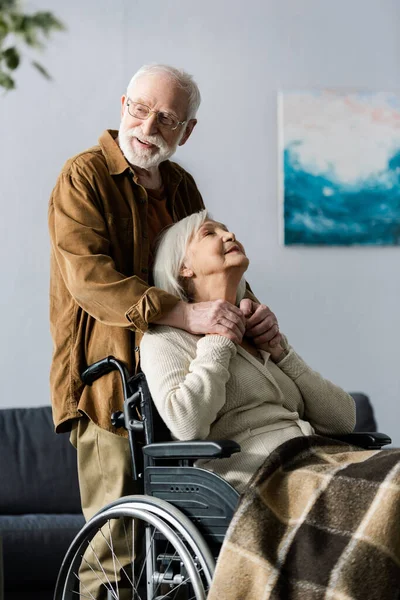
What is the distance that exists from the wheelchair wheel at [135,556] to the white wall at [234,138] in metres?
1.89

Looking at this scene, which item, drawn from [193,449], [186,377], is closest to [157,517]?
[193,449]

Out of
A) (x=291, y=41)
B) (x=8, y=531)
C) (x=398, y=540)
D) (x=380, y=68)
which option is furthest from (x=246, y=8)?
(x=398, y=540)

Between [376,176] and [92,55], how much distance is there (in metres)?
1.45

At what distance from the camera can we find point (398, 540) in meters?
1.52

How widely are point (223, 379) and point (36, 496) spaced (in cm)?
188

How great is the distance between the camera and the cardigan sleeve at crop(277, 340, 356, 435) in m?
2.19

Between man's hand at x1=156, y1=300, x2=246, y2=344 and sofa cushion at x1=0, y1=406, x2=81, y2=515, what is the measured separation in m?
1.76

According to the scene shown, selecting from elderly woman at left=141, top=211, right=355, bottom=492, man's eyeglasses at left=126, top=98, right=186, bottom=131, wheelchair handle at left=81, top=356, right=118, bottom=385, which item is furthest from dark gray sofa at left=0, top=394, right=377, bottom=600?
man's eyeglasses at left=126, top=98, right=186, bottom=131

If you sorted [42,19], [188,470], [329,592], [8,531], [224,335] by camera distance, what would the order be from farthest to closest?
[8,531] → [224,335] → [188,470] → [329,592] → [42,19]

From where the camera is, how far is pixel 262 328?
2.16m

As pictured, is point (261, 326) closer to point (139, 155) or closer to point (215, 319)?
point (215, 319)

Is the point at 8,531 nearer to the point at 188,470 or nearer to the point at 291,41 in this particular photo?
the point at 188,470

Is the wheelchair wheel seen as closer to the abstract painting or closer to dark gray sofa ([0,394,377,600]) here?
dark gray sofa ([0,394,377,600])

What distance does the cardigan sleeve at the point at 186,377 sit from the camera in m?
1.88
